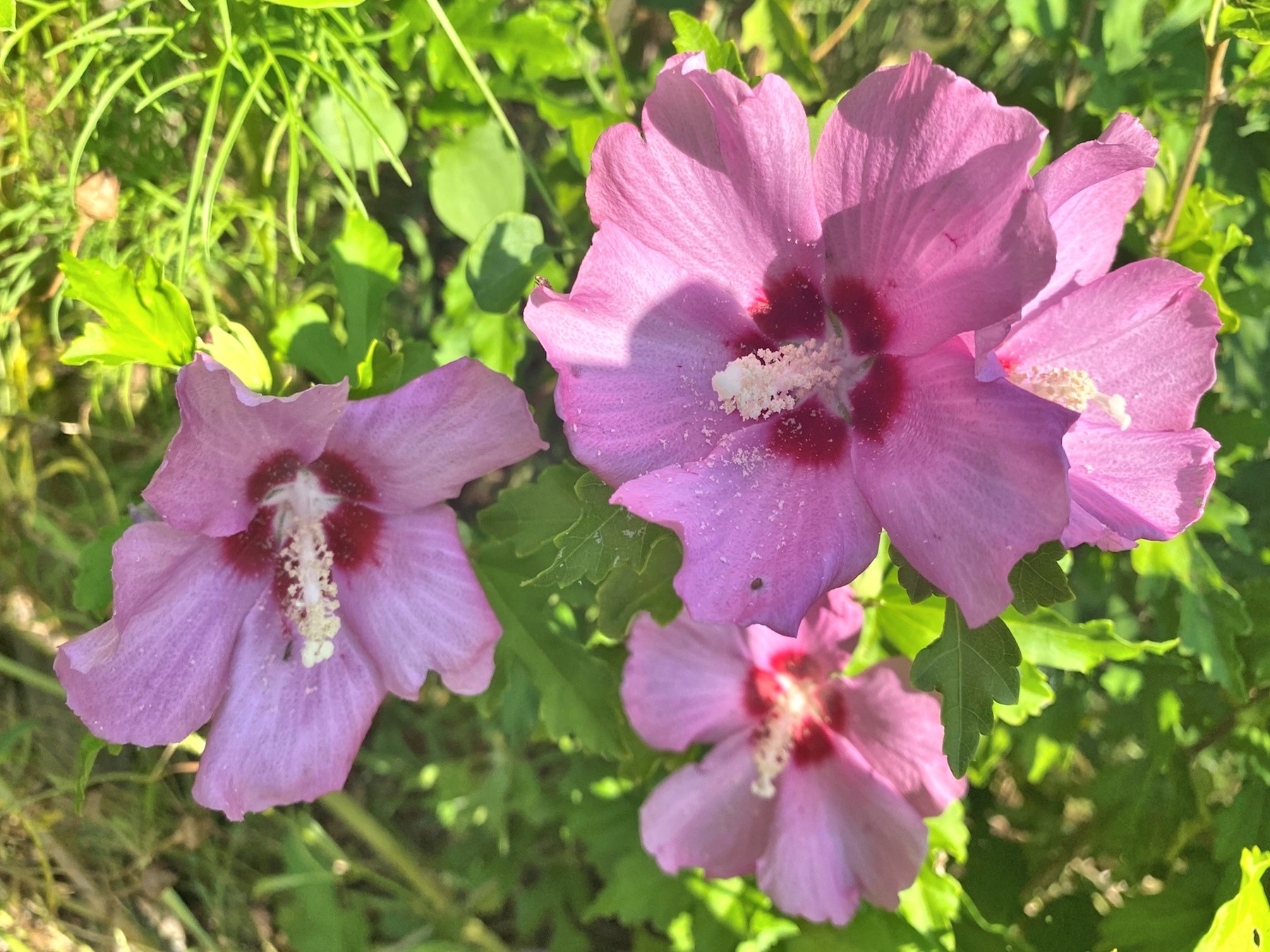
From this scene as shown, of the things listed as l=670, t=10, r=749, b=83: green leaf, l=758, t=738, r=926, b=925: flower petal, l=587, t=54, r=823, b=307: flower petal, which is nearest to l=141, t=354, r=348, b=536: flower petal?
l=587, t=54, r=823, b=307: flower petal

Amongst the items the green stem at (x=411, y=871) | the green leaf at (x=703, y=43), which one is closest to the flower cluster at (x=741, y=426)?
the green leaf at (x=703, y=43)

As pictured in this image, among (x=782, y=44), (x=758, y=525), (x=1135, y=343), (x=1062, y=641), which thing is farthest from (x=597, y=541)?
(x=782, y=44)

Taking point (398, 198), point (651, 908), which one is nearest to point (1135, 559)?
point (651, 908)

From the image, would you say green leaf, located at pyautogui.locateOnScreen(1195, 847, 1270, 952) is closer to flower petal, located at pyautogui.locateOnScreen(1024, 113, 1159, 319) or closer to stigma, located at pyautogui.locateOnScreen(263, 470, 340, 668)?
flower petal, located at pyautogui.locateOnScreen(1024, 113, 1159, 319)

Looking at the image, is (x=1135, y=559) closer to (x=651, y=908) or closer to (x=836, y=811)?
(x=836, y=811)

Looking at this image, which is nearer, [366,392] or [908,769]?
[366,392]

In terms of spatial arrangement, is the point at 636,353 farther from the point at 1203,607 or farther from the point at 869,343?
the point at 1203,607
